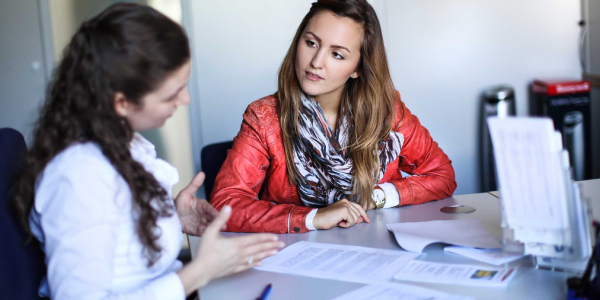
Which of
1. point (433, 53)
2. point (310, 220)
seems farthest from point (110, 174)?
point (433, 53)

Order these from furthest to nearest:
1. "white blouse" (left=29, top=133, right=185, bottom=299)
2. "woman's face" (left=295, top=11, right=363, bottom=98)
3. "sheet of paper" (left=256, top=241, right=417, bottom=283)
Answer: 1. "woman's face" (left=295, top=11, right=363, bottom=98)
2. "sheet of paper" (left=256, top=241, right=417, bottom=283)
3. "white blouse" (left=29, top=133, right=185, bottom=299)

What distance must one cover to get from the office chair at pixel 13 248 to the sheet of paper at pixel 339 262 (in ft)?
1.42

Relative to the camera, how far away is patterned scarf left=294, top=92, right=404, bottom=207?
70.0 inches

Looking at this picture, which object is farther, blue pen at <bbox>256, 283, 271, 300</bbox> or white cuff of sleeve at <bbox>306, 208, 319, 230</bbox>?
white cuff of sleeve at <bbox>306, 208, 319, 230</bbox>

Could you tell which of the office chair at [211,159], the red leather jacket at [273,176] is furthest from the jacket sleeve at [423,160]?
the office chair at [211,159]

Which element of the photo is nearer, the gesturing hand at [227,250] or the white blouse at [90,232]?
the white blouse at [90,232]

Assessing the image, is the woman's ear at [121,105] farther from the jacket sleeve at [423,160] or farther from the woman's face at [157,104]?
the jacket sleeve at [423,160]

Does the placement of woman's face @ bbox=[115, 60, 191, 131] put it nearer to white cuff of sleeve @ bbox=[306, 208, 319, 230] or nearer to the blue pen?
the blue pen

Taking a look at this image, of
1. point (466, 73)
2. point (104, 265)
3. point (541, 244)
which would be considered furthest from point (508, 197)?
point (466, 73)

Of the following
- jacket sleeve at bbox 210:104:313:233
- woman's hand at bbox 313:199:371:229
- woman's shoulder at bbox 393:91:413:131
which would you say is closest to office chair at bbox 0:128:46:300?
jacket sleeve at bbox 210:104:313:233

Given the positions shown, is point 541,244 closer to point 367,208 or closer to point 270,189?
point 367,208

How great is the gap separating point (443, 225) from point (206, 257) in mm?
616

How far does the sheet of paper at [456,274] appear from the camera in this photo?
3.41 ft

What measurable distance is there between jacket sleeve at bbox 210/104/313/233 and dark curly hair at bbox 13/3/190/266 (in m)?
0.48
